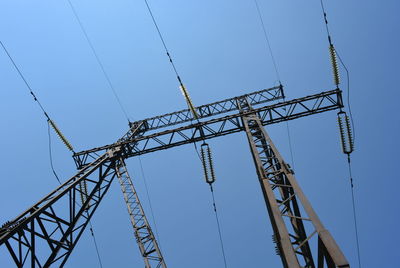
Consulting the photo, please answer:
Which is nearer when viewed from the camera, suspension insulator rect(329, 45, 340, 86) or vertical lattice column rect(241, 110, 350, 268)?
vertical lattice column rect(241, 110, 350, 268)

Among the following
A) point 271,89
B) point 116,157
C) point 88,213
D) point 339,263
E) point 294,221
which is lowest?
point 339,263

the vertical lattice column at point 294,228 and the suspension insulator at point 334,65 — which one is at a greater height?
the suspension insulator at point 334,65

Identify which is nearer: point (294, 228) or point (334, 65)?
point (294, 228)

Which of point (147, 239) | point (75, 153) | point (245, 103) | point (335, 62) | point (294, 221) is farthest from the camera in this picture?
point (245, 103)

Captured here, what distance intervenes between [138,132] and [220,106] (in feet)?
19.9

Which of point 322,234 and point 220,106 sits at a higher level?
point 220,106

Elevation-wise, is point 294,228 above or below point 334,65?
below

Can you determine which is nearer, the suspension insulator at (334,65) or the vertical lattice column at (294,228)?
the vertical lattice column at (294,228)

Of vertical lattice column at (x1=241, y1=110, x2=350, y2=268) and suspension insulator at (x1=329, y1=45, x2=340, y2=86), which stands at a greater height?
suspension insulator at (x1=329, y1=45, x2=340, y2=86)

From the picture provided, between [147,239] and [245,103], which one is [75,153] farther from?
[245,103]

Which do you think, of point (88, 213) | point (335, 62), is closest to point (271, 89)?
point (335, 62)

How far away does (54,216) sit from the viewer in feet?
30.9

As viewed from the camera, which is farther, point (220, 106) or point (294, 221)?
point (220, 106)

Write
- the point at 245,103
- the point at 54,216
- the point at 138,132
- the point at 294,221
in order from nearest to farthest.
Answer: the point at 294,221 → the point at 54,216 → the point at 245,103 → the point at 138,132
